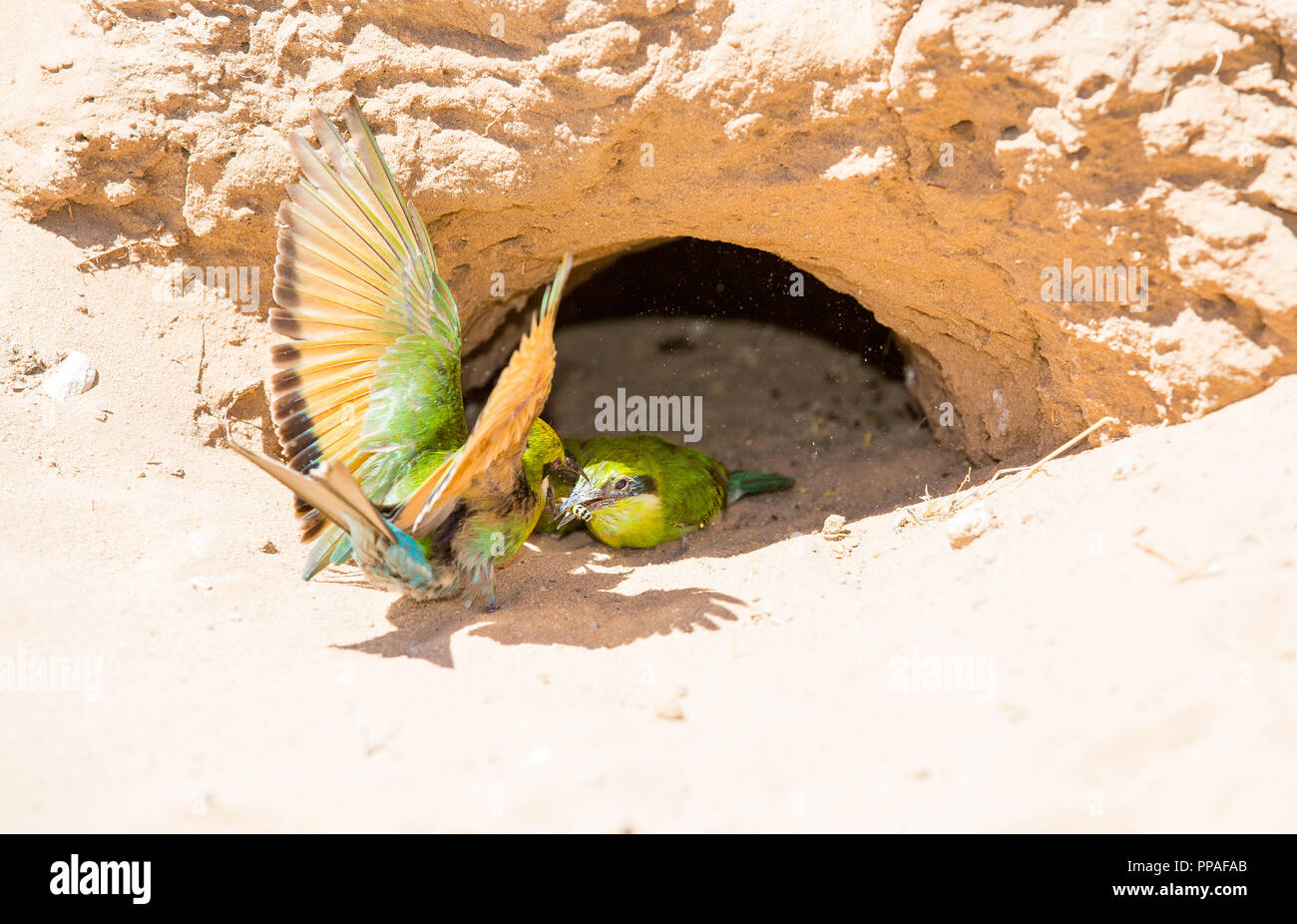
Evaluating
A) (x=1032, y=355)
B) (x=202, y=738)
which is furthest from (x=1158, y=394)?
(x=202, y=738)

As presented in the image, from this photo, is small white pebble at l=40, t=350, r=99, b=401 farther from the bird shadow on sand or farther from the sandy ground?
the bird shadow on sand

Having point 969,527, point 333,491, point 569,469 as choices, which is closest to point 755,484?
point 569,469

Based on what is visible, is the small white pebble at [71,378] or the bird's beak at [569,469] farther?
the bird's beak at [569,469]

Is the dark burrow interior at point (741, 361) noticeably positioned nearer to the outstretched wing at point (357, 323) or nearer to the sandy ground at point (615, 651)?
the sandy ground at point (615, 651)

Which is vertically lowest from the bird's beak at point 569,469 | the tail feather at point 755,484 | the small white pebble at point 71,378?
the tail feather at point 755,484

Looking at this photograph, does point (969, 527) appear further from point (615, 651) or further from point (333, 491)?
point (333, 491)

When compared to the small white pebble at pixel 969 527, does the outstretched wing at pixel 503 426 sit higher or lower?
higher

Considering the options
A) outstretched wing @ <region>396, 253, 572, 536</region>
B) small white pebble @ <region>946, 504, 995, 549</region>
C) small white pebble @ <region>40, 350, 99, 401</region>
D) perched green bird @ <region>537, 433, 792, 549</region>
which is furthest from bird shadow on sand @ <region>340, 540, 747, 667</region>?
small white pebble @ <region>40, 350, 99, 401</region>

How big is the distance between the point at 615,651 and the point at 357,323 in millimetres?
1632

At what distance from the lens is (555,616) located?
348 cm

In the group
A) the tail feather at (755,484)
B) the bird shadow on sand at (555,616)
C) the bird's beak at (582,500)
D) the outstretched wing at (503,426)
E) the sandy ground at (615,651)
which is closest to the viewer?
the sandy ground at (615,651)

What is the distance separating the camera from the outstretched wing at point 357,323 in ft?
11.8

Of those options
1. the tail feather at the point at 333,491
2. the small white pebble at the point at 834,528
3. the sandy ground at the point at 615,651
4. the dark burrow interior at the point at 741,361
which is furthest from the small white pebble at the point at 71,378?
the small white pebble at the point at 834,528
